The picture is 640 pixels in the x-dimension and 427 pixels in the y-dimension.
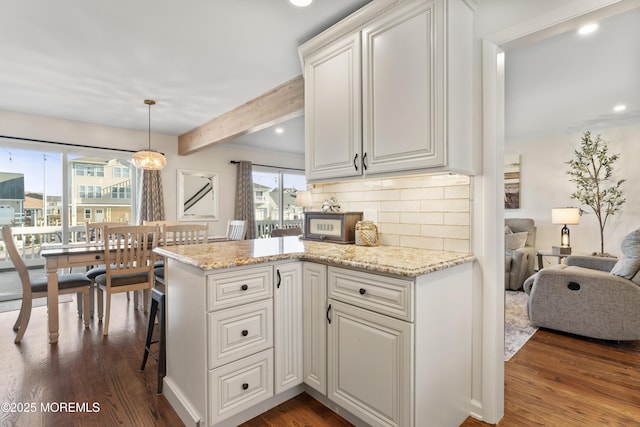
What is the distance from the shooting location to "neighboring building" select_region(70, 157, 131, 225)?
15.3 ft

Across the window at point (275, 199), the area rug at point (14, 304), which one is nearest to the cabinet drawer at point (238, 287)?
the area rug at point (14, 304)

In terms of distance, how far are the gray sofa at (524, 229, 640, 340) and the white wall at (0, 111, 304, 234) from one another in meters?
5.12

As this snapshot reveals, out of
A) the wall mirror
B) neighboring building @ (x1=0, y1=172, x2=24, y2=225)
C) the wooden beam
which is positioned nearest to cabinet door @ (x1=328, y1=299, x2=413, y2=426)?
the wooden beam

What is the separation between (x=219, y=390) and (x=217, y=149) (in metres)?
5.14

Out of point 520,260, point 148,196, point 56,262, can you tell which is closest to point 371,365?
point 56,262

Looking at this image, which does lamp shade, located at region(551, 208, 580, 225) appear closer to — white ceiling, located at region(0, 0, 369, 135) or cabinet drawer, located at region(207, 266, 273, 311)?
white ceiling, located at region(0, 0, 369, 135)

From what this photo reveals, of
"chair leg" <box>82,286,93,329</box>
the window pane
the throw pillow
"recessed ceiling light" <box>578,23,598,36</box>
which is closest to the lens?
"recessed ceiling light" <box>578,23,598,36</box>

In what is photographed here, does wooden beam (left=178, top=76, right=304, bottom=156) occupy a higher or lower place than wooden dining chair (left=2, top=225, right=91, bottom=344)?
higher

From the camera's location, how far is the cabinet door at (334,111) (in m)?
1.95

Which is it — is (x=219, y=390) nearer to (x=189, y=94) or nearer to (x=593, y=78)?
(x=189, y=94)

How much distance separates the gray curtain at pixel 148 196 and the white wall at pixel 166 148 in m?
0.22

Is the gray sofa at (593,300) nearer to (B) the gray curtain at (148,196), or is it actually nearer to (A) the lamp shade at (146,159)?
(A) the lamp shade at (146,159)

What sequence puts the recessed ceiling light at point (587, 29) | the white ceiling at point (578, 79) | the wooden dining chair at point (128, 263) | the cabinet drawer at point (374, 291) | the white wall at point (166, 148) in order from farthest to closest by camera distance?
the white wall at point (166, 148) < the wooden dining chair at point (128, 263) < the white ceiling at point (578, 79) < the recessed ceiling light at point (587, 29) < the cabinet drawer at point (374, 291)

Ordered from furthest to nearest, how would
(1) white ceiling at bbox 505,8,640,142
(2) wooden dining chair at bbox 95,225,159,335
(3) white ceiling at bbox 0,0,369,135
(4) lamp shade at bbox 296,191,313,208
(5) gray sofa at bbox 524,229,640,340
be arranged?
(4) lamp shade at bbox 296,191,313,208 → (2) wooden dining chair at bbox 95,225,159,335 → (5) gray sofa at bbox 524,229,640,340 → (1) white ceiling at bbox 505,8,640,142 → (3) white ceiling at bbox 0,0,369,135
